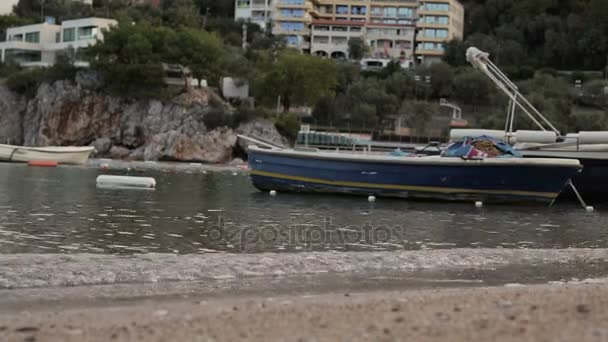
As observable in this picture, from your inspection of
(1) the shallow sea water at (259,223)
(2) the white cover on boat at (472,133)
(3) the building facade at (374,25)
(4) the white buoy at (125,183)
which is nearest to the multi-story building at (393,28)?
(3) the building facade at (374,25)

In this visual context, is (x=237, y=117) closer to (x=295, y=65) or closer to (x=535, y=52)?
(x=295, y=65)

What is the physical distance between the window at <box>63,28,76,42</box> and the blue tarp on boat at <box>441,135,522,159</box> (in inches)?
2909

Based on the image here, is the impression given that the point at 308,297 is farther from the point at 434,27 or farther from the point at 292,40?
the point at 292,40

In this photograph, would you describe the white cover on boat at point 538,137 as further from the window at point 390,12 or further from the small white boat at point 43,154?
the window at point 390,12

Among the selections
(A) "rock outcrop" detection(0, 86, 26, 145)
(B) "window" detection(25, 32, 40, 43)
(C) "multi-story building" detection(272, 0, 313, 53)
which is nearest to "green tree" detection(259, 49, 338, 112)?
(A) "rock outcrop" detection(0, 86, 26, 145)

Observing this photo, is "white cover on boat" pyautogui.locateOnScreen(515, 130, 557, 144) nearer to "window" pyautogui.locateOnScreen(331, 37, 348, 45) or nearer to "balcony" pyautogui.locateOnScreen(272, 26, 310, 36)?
"window" pyautogui.locateOnScreen(331, 37, 348, 45)

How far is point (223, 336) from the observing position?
21.0ft

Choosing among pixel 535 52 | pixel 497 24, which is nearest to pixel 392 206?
pixel 535 52

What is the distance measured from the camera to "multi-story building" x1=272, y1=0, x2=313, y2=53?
123625 millimetres

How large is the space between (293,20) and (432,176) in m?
99.3

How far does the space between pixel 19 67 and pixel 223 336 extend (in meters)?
94.7

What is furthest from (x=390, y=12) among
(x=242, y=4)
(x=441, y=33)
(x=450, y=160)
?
(x=450, y=160)

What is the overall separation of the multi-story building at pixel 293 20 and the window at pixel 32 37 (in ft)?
131

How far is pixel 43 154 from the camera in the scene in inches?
2138
